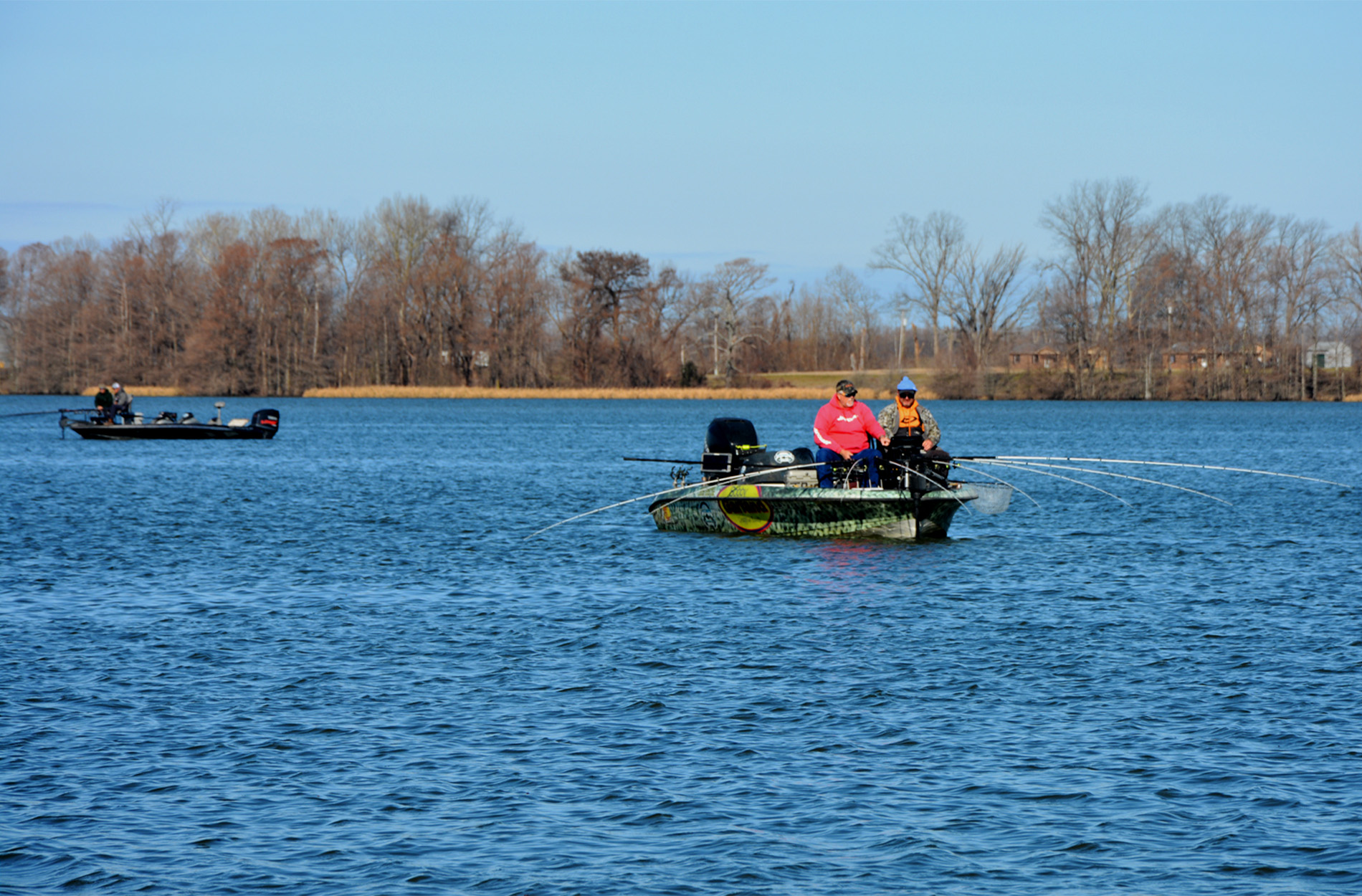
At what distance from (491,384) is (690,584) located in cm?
9219

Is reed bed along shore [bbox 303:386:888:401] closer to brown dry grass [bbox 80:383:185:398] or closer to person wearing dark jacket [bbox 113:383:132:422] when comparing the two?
brown dry grass [bbox 80:383:185:398]

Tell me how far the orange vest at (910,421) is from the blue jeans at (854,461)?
20.2 inches

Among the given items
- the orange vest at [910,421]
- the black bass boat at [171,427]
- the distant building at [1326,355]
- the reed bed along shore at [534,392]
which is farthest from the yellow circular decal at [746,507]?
the distant building at [1326,355]

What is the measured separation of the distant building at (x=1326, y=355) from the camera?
3962 inches

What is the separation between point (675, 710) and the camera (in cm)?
1088

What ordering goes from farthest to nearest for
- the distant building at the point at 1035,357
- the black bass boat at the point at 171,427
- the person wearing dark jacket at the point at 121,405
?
the distant building at the point at 1035,357, the person wearing dark jacket at the point at 121,405, the black bass boat at the point at 171,427

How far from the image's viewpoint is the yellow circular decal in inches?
826

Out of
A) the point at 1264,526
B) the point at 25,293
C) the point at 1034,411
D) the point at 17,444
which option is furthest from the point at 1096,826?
the point at 25,293

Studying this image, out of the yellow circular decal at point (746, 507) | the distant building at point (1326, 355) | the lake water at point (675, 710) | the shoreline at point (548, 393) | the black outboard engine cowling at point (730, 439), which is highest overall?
the distant building at point (1326, 355)

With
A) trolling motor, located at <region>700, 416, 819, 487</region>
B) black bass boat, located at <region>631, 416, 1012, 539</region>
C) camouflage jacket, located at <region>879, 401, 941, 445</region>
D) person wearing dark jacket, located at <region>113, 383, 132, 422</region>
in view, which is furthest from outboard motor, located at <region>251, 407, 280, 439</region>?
camouflage jacket, located at <region>879, 401, 941, 445</region>

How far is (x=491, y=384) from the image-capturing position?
109 m

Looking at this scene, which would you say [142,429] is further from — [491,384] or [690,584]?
[491,384]

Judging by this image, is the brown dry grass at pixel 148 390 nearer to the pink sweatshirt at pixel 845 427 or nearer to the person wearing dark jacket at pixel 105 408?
the person wearing dark jacket at pixel 105 408

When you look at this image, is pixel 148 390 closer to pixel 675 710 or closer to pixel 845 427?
pixel 845 427
